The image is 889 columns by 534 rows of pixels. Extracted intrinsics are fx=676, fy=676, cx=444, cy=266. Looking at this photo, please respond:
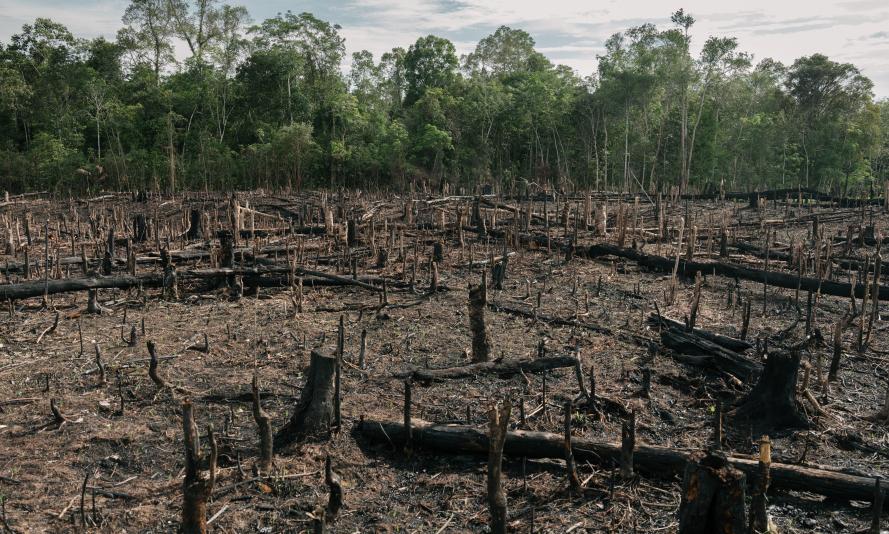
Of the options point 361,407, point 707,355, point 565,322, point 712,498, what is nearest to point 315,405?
point 361,407

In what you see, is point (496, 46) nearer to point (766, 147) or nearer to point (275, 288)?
point (766, 147)

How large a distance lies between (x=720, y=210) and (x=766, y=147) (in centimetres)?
2043

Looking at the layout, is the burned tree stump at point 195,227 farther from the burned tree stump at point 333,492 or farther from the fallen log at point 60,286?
Result: the burned tree stump at point 333,492

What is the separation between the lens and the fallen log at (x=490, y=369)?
21.0ft

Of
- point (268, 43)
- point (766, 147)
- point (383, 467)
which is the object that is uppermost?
point (268, 43)

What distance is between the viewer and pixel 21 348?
7.32 meters

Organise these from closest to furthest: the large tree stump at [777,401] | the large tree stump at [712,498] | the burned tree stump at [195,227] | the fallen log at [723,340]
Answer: the large tree stump at [712,498]
the large tree stump at [777,401]
the fallen log at [723,340]
the burned tree stump at [195,227]

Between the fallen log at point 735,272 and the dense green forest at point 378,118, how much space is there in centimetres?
2010

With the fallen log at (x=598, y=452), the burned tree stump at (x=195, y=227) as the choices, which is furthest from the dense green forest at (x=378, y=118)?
the fallen log at (x=598, y=452)

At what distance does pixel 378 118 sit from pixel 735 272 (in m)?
28.6

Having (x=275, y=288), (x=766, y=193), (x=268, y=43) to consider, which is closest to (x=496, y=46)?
(x=268, y=43)

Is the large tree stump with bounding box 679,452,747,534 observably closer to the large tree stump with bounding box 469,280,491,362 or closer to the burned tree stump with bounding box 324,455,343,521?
the burned tree stump with bounding box 324,455,343,521

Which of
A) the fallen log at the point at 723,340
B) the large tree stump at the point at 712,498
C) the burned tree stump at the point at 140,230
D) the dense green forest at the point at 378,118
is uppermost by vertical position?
the dense green forest at the point at 378,118

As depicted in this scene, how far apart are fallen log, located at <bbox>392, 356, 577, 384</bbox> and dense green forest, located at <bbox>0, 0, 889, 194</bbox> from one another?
88.5 feet
